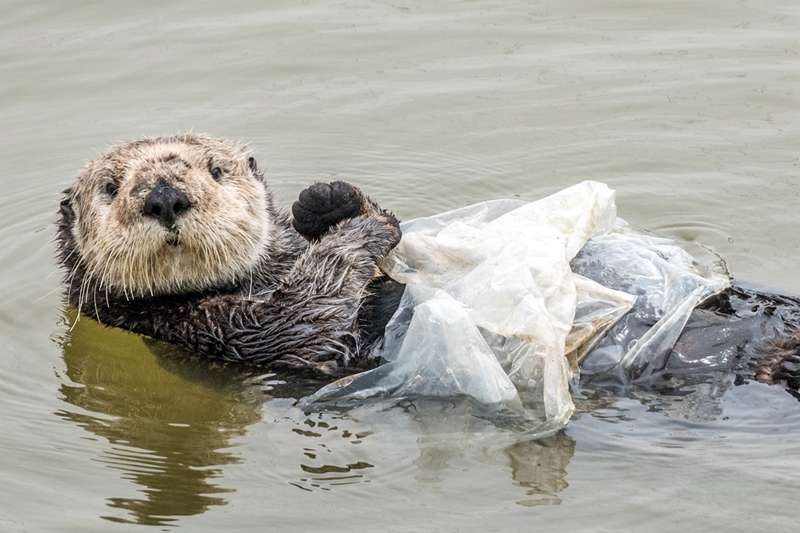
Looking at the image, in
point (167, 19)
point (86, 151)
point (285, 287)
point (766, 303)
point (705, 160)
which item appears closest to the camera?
point (766, 303)

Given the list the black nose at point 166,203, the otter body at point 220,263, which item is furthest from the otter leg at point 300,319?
the black nose at point 166,203

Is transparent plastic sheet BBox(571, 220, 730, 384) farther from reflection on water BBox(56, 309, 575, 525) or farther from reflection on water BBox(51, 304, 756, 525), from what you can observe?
reflection on water BBox(56, 309, 575, 525)

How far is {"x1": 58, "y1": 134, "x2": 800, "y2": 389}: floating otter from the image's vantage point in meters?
3.96

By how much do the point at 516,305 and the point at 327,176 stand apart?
9.78 feet

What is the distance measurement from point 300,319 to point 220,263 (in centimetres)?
44

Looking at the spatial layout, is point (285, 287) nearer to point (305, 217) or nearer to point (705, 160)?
point (305, 217)

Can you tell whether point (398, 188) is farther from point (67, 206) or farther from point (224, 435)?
point (224, 435)

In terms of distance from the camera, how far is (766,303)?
162 inches

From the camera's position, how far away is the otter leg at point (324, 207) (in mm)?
4480

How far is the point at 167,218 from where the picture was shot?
155 inches

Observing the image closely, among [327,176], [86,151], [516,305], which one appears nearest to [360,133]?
[327,176]

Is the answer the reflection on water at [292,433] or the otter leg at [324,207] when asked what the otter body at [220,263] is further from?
the reflection on water at [292,433]

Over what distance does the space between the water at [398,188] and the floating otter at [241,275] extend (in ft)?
0.67

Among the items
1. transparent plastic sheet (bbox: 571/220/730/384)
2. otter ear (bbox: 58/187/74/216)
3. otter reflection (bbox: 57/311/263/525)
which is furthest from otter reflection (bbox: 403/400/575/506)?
otter ear (bbox: 58/187/74/216)
